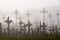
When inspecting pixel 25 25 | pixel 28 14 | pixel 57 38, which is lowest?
pixel 57 38

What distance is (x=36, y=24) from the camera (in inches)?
497

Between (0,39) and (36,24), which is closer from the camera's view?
(0,39)

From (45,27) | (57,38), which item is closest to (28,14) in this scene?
(45,27)

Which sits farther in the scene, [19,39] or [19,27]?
[19,27]

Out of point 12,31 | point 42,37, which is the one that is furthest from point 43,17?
point 12,31

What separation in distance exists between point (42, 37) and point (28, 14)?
75.1 inches

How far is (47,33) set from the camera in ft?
40.7

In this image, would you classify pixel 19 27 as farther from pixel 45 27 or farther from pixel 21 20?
pixel 45 27

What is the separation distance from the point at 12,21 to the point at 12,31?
0.68 metres

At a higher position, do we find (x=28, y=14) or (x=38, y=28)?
(x=28, y=14)

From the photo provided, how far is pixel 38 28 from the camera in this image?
1275 centimetres

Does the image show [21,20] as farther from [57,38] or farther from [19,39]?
[57,38]

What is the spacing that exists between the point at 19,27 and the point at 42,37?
176cm

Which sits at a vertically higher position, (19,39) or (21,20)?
(21,20)
